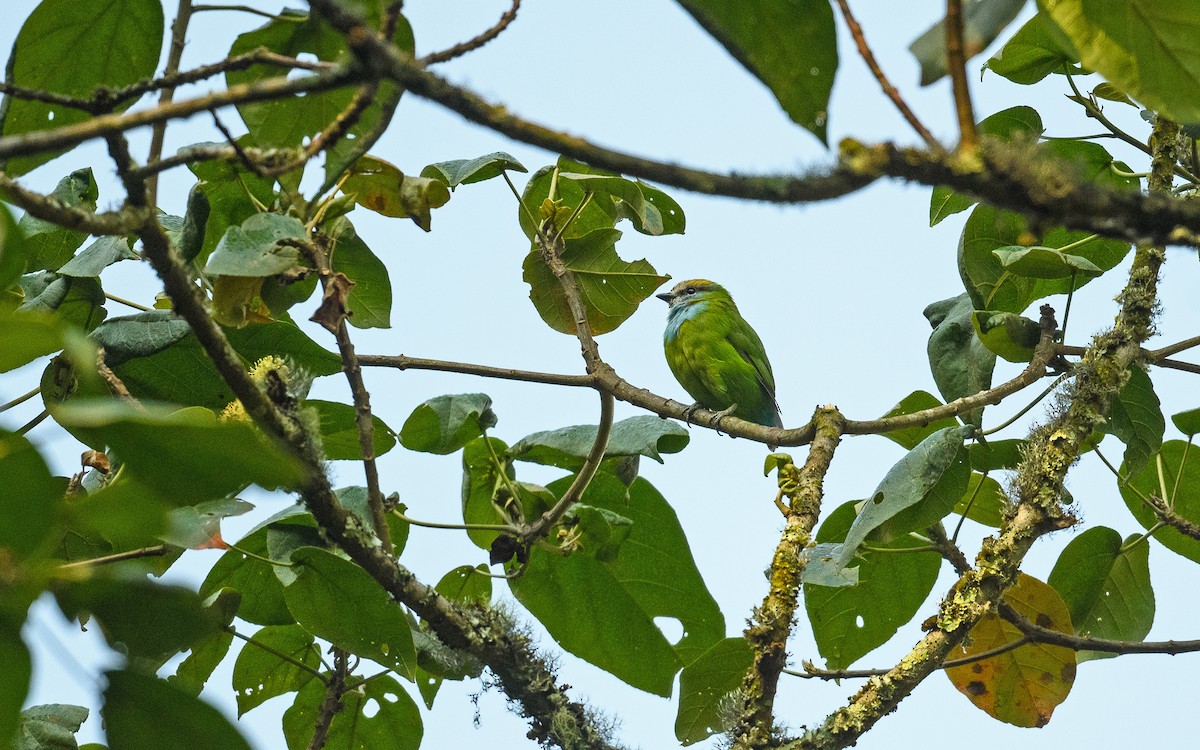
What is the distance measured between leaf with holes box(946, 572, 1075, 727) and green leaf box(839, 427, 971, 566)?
42 cm

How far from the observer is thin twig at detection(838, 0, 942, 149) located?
0.71m

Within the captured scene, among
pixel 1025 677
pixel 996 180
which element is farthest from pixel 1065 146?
pixel 996 180

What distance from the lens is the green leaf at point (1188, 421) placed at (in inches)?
89.0

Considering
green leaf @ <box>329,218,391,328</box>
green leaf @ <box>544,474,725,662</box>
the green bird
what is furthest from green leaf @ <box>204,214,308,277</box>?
the green bird

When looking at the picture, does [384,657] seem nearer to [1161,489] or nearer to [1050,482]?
[1050,482]

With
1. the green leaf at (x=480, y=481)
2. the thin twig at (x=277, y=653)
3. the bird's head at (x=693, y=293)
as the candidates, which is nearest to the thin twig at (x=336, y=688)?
the thin twig at (x=277, y=653)

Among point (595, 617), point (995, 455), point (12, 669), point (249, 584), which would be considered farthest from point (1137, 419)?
point (12, 669)

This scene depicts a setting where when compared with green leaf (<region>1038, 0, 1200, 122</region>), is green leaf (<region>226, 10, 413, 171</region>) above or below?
above

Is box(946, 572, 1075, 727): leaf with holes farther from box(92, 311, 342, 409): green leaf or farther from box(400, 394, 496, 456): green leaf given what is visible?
box(92, 311, 342, 409): green leaf

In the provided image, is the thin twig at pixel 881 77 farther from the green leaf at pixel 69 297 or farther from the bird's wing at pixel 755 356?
the bird's wing at pixel 755 356

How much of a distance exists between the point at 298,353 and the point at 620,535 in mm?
659

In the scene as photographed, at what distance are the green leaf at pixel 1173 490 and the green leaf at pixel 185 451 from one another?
2.14 metres

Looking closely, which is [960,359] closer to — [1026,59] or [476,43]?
[1026,59]

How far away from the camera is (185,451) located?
53 cm
